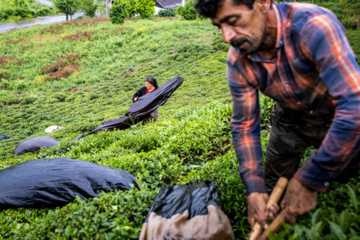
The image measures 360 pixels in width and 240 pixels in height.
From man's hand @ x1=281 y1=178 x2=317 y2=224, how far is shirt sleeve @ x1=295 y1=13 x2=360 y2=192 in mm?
60

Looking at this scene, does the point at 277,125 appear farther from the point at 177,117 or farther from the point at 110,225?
the point at 177,117

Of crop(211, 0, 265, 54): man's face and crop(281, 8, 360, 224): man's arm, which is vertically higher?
crop(211, 0, 265, 54): man's face

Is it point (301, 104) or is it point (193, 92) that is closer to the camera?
point (301, 104)

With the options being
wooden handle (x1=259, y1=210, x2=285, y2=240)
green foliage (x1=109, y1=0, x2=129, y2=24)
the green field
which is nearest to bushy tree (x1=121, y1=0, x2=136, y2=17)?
green foliage (x1=109, y1=0, x2=129, y2=24)

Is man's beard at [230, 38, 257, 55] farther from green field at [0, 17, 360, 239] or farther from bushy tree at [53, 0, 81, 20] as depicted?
bushy tree at [53, 0, 81, 20]

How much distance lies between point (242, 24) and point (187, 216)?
4.39ft

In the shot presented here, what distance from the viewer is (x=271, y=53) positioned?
1692 mm

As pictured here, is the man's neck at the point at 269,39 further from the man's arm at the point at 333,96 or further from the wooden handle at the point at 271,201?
the wooden handle at the point at 271,201

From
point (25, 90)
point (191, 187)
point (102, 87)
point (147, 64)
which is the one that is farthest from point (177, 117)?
point (25, 90)

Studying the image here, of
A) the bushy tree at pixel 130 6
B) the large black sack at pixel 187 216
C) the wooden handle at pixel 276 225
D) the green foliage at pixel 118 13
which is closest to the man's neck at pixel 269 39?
the wooden handle at pixel 276 225

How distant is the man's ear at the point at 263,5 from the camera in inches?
59.9

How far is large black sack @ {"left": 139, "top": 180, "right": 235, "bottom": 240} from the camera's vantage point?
1.79m

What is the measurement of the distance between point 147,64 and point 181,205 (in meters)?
18.3

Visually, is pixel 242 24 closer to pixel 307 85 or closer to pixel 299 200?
pixel 307 85
